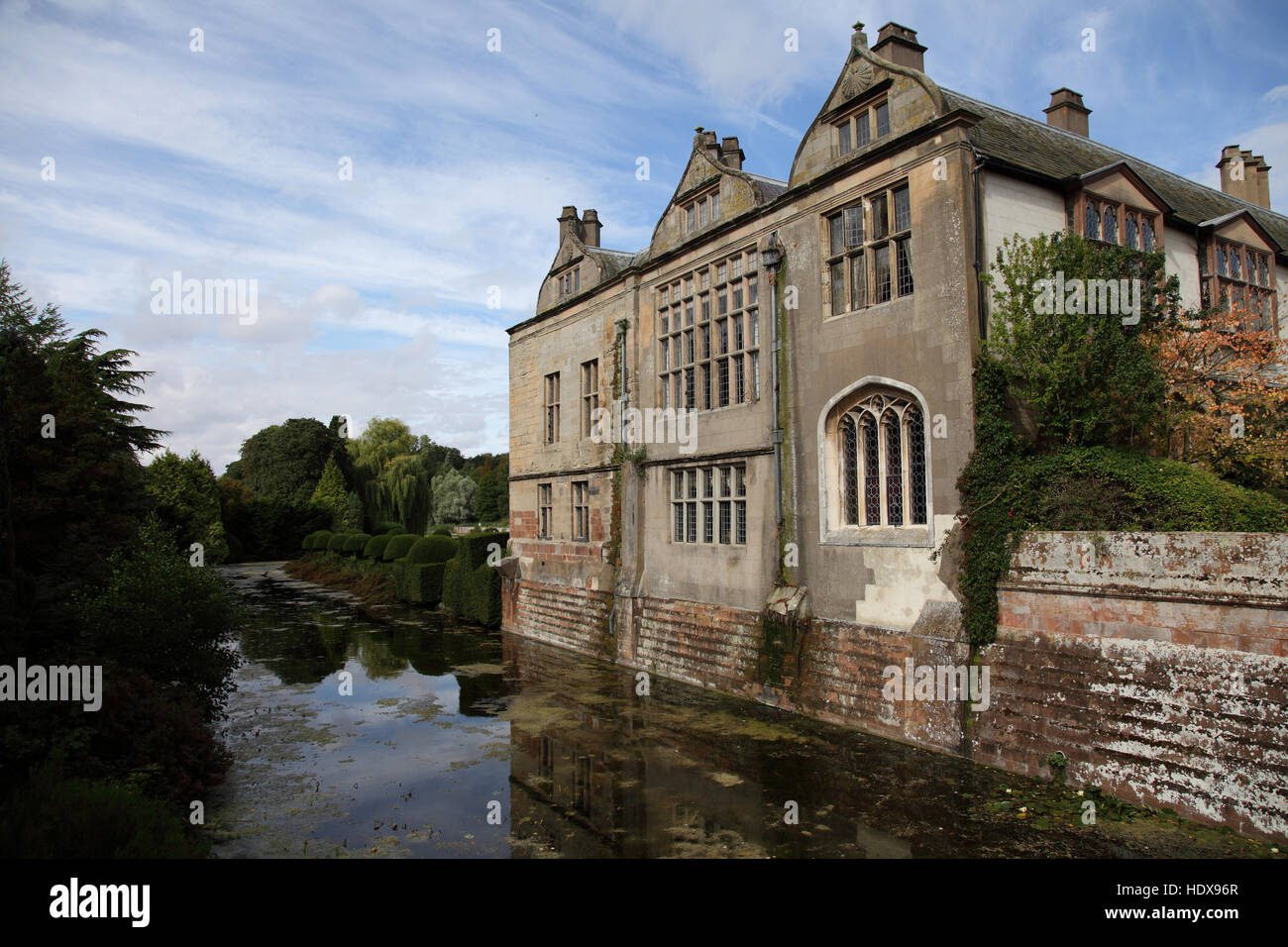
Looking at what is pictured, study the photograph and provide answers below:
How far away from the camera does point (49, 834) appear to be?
227 inches

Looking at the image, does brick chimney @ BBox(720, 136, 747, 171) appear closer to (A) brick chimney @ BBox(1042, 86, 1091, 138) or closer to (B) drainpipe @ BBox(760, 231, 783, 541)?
(B) drainpipe @ BBox(760, 231, 783, 541)

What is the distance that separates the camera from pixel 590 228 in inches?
950

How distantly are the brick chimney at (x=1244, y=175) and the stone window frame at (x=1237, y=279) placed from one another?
6076 mm

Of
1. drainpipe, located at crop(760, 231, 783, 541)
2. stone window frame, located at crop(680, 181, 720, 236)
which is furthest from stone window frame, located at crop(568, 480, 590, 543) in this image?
drainpipe, located at crop(760, 231, 783, 541)

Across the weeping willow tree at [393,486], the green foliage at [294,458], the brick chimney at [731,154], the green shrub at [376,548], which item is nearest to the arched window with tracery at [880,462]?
the brick chimney at [731,154]

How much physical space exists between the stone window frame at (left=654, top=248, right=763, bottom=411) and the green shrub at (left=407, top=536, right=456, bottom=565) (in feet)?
58.4

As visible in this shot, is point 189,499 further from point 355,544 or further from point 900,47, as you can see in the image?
point 900,47

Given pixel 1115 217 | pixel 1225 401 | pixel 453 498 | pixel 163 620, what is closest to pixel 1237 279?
pixel 1115 217

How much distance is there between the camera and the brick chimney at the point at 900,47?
41.5 ft

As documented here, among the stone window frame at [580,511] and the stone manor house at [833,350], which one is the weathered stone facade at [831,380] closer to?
the stone manor house at [833,350]

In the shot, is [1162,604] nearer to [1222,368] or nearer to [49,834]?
[1222,368]

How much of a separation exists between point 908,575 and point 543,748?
6.24 m

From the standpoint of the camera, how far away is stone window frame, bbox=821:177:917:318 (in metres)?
12.1
